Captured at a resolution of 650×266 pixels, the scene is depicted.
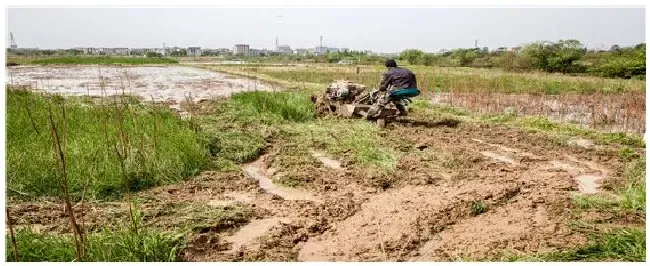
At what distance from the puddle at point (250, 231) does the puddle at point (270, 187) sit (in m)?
0.76

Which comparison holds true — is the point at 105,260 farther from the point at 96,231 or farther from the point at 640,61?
the point at 640,61

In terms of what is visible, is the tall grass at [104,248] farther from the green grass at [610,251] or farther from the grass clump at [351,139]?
the grass clump at [351,139]

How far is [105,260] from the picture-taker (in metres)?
2.88

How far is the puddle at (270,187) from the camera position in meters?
4.79

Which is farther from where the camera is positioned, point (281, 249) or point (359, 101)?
point (359, 101)

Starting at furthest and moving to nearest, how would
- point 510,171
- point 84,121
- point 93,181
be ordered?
1. point 84,121
2. point 510,171
3. point 93,181

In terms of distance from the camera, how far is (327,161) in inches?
242

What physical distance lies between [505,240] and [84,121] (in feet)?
18.4

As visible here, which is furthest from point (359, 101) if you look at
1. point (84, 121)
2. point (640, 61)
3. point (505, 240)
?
point (640, 61)

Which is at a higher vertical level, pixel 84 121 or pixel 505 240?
pixel 84 121

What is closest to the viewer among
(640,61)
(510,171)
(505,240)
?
(505,240)

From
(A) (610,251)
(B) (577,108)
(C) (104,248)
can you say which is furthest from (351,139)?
(B) (577,108)

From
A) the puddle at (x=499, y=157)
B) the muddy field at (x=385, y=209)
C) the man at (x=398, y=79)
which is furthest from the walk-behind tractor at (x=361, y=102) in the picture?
the muddy field at (x=385, y=209)

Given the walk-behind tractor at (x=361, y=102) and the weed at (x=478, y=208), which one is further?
the walk-behind tractor at (x=361, y=102)
